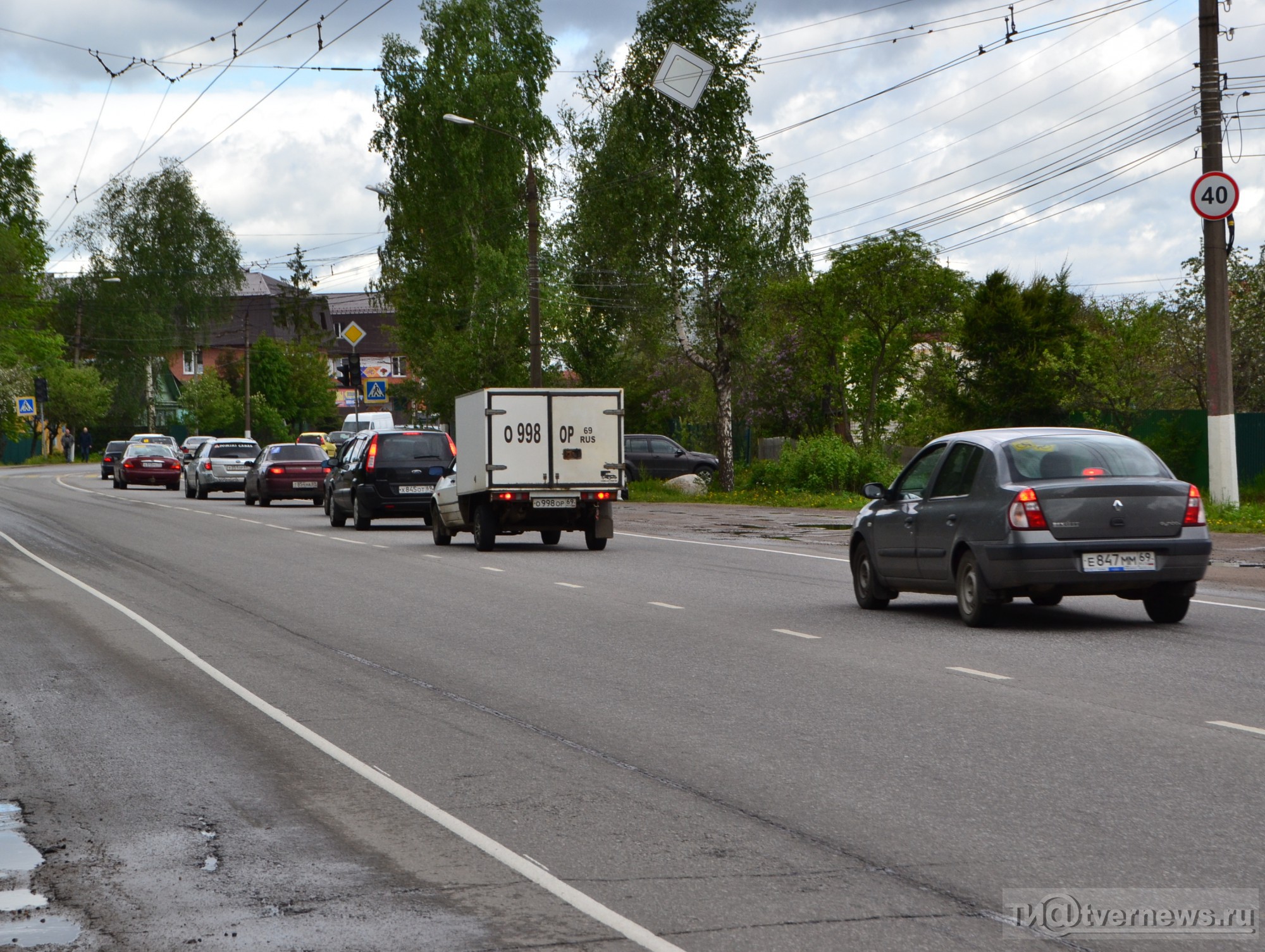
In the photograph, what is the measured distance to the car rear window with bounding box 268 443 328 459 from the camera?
133ft

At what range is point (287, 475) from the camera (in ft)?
131

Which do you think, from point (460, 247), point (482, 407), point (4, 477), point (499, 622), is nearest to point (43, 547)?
point (482, 407)

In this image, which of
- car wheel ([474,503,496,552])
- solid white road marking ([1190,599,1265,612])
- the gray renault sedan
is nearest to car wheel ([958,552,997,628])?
the gray renault sedan

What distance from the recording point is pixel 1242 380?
33969mm

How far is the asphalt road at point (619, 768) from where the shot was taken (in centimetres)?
512

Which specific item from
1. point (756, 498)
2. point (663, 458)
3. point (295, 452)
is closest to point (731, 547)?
point (756, 498)

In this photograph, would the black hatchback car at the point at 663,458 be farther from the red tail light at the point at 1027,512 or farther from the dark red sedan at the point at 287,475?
the red tail light at the point at 1027,512

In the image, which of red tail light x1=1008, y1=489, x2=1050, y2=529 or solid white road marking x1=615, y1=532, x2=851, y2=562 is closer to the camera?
red tail light x1=1008, y1=489, x2=1050, y2=529

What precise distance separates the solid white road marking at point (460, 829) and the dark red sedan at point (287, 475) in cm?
2897

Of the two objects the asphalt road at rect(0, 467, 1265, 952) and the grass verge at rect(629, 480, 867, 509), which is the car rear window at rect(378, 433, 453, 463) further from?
the asphalt road at rect(0, 467, 1265, 952)

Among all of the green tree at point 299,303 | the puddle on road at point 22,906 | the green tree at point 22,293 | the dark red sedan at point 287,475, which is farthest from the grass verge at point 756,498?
the green tree at point 299,303

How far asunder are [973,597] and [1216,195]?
14017 mm

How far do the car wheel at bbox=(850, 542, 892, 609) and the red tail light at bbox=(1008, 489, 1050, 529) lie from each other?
89.4 inches

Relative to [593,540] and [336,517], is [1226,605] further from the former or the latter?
[336,517]
